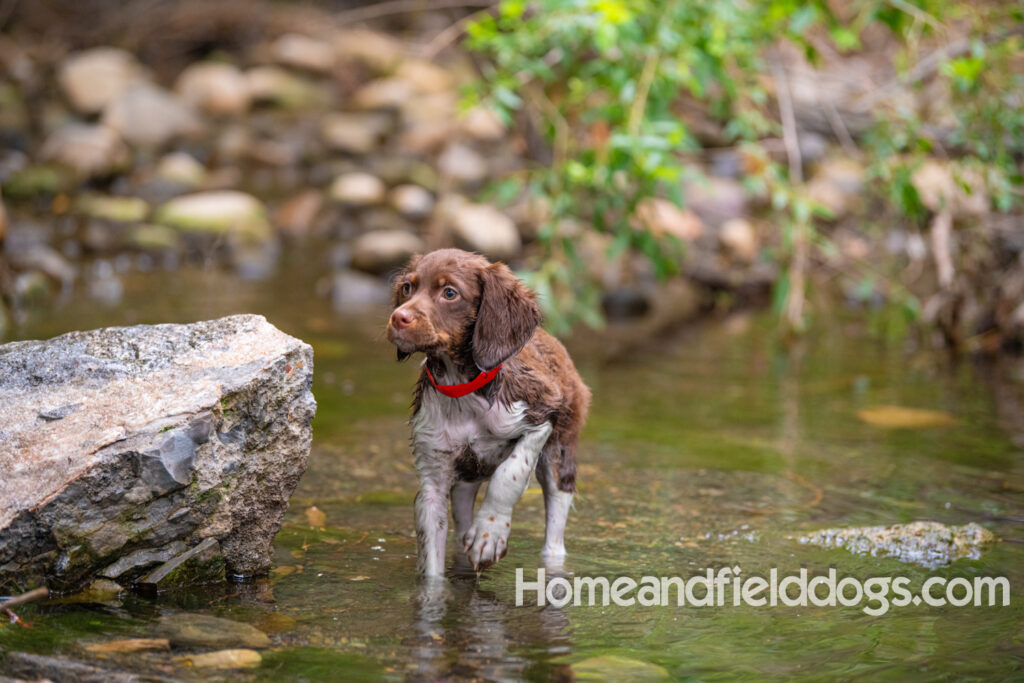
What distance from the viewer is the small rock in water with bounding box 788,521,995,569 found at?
506cm

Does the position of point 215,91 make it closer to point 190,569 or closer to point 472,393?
point 472,393

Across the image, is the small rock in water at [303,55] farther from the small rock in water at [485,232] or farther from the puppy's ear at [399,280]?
the puppy's ear at [399,280]

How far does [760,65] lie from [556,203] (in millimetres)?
2535

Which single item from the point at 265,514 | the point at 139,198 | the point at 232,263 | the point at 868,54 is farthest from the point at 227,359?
the point at 868,54

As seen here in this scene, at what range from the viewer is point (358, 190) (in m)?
16.6

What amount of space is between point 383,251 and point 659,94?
5.56 meters

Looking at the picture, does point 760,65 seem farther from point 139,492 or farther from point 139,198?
point 139,198

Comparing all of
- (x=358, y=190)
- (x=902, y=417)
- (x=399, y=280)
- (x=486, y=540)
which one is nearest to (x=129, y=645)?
(x=486, y=540)

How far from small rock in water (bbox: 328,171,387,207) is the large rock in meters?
11.9

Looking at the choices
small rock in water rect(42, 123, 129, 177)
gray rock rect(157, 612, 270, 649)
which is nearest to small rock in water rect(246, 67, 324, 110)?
small rock in water rect(42, 123, 129, 177)

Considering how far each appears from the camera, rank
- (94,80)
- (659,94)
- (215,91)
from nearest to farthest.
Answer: (659,94)
(94,80)
(215,91)

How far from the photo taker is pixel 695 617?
4.29 metres

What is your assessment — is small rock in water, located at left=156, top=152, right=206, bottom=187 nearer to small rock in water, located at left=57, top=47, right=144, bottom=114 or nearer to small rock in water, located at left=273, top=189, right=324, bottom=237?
small rock in water, located at left=273, top=189, right=324, bottom=237

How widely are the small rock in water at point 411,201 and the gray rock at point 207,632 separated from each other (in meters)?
12.3
